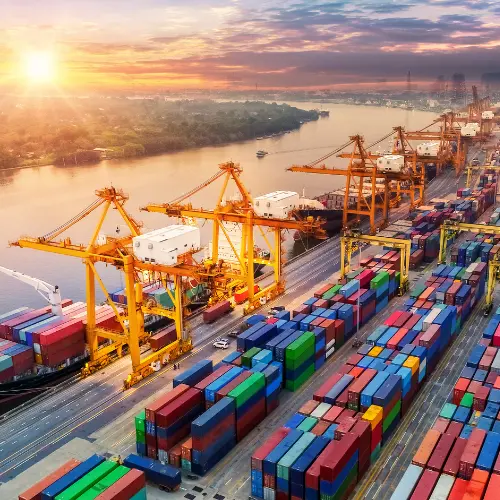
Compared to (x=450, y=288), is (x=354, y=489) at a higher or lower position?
lower

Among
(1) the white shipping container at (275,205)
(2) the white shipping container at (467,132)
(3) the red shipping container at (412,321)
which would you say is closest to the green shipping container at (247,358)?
(3) the red shipping container at (412,321)

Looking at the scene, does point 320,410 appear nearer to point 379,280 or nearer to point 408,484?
point 408,484

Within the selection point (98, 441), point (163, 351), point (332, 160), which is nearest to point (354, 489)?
point (98, 441)

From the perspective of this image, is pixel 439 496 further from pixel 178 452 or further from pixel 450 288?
pixel 450 288

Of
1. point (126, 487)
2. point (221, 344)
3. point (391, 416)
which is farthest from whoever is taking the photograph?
point (221, 344)

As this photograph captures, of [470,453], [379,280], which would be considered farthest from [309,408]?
[379,280]

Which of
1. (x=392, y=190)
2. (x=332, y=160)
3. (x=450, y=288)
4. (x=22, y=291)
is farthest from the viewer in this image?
(x=332, y=160)

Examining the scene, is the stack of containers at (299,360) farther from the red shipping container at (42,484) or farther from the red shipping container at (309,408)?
the red shipping container at (42,484)
